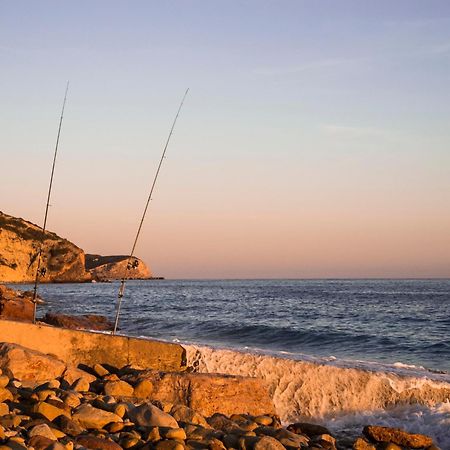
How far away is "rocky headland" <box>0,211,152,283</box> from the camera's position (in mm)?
76188

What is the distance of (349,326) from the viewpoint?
74.4 ft

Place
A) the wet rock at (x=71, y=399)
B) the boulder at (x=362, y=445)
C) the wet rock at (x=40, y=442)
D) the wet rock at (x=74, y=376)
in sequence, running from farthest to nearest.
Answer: the wet rock at (x=74, y=376) < the boulder at (x=362, y=445) < the wet rock at (x=71, y=399) < the wet rock at (x=40, y=442)

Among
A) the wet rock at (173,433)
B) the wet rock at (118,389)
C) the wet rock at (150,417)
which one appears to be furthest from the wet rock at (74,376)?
the wet rock at (173,433)

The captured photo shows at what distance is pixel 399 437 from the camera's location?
683cm

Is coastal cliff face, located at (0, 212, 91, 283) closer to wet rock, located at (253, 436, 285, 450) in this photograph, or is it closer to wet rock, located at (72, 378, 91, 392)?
wet rock, located at (72, 378, 91, 392)

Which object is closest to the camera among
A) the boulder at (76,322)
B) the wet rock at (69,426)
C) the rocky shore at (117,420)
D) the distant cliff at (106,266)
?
the rocky shore at (117,420)

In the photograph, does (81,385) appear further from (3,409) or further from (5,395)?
(3,409)

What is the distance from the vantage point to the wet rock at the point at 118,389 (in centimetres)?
648

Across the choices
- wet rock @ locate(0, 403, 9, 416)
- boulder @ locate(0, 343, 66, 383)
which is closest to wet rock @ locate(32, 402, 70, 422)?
wet rock @ locate(0, 403, 9, 416)

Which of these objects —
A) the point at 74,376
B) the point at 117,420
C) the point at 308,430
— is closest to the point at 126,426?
the point at 117,420

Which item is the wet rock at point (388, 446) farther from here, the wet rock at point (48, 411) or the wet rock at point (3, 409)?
the wet rock at point (3, 409)

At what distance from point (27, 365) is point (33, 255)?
251ft

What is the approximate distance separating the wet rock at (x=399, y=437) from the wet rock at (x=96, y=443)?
326 centimetres

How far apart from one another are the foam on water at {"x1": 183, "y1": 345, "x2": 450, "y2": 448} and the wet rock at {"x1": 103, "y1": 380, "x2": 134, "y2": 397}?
252 cm
